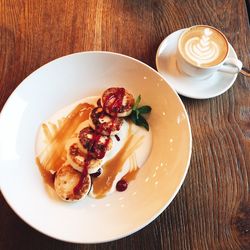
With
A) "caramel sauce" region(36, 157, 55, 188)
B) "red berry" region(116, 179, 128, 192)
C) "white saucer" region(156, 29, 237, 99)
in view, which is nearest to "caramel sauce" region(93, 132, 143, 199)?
"red berry" region(116, 179, 128, 192)

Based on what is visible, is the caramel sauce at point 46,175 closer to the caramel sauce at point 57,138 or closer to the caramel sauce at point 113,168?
the caramel sauce at point 57,138

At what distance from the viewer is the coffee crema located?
46.6 inches

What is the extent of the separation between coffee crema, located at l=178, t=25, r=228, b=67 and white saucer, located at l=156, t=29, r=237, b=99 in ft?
0.23

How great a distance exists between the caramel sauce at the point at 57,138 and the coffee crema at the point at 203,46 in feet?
1.26

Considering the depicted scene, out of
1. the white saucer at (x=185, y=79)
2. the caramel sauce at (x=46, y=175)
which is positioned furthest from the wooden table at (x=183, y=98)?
the caramel sauce at (x=46, y=175)

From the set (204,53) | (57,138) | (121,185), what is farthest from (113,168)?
(204,53)

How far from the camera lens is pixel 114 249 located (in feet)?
3.29

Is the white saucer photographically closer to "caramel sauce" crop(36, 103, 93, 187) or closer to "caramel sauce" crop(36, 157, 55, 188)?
"caramel sauce" crop(36, 103, 93, 187)

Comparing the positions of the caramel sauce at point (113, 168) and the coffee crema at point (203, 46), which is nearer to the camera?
the caramel sauce at point (113, 168)

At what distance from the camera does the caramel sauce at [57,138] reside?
1.09 metres

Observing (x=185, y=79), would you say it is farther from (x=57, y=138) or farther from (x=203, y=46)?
(x=57, y=138)

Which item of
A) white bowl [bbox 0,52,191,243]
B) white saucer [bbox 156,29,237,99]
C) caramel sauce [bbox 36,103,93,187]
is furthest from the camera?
white saucer [bbox 156,29,237,99]

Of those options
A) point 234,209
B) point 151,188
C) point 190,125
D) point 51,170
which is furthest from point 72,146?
point 234,209

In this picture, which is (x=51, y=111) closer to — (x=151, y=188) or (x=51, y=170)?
(x=51, y=170)
